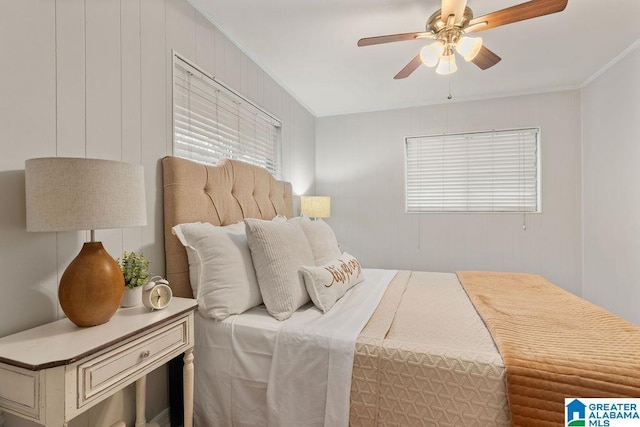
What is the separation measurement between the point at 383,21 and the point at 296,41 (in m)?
0.65

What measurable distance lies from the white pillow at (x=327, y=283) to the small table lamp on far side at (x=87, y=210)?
0.85 m

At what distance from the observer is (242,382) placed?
1.41 meters

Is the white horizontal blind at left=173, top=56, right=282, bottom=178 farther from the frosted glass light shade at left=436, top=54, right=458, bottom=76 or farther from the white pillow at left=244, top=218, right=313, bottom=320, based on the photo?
the frosted glass light shade at left=436, top=54, right=458, bottom=76

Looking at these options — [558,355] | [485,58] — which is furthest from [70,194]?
[485,58]

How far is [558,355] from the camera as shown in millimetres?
1091

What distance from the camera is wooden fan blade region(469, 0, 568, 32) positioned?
1.43 metres

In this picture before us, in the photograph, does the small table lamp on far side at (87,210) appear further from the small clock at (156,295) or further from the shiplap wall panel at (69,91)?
the shiplap wall panel at (69,91)

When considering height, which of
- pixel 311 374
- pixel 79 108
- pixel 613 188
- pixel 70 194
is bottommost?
pixel 311 374

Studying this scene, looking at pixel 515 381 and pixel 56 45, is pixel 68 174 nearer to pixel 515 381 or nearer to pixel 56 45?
pixel 56 45

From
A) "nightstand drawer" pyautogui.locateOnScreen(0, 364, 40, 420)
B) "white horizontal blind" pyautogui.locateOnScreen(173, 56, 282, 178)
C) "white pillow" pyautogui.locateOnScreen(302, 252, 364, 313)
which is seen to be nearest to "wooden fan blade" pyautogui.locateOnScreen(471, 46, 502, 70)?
"white pillow" pyautogui.locateOnScreen(302, 252, 364, 313)

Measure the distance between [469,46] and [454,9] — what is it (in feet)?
1.04

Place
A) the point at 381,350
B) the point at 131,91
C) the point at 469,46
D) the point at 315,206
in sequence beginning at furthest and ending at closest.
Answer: the point at 315,206 → the point at 469,46 → the point at 131,91 → the point at 381,350

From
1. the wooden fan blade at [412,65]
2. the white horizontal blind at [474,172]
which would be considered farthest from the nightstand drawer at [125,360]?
the white horizontal blind at [474,172]

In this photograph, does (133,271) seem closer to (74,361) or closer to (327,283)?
(74,361)
